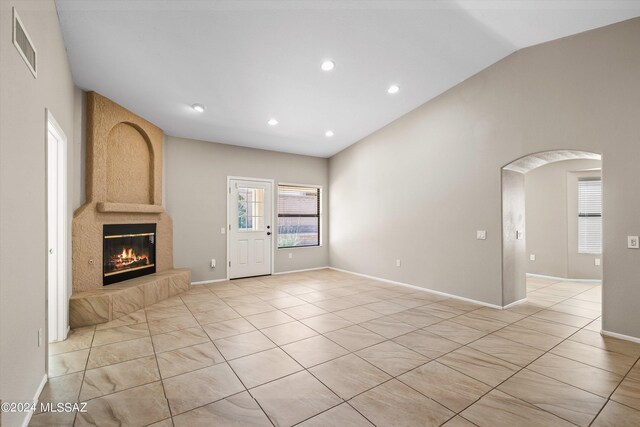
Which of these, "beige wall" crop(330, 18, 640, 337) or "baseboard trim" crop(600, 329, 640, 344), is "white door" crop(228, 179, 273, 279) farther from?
"baseboard trim" crop(600, 329, 640, 344)

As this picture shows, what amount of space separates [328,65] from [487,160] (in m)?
2.66

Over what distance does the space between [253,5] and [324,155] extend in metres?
4.56

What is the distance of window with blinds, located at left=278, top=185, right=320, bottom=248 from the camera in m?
6.79

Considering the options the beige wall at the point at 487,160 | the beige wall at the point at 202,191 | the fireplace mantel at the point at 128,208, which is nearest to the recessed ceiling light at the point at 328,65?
the beige wall at the point at 487,160

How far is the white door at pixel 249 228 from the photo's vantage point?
607 cm

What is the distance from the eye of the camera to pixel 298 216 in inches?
278

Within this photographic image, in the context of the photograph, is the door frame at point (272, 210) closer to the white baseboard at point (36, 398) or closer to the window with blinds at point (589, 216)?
the white baseboard at point (36, 398)

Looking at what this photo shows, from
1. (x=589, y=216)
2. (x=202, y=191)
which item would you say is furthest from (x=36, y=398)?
(x=589, y=216)

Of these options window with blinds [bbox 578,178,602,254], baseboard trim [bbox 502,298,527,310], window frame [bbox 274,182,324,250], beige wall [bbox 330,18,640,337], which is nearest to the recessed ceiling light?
beige wall [bbox 330,18,640,337]

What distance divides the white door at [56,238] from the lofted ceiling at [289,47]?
1.17 m

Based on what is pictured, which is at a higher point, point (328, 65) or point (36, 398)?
point (328, 65)

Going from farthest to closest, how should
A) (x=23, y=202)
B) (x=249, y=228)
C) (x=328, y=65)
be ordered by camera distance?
(x=249, y=228) < (x=328, y=65) < (x=23, y=202)

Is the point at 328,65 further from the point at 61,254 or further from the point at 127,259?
the point at 127,259

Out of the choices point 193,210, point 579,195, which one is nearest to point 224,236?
point 193,210
